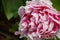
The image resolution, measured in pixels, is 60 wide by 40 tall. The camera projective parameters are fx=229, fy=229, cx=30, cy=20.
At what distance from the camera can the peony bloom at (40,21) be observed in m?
0.80

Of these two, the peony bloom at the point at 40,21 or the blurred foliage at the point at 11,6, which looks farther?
the blurred foliage at the point at 11,6

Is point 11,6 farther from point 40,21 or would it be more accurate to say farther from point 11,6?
point 40,21

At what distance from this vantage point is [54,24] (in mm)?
807

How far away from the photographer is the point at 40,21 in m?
0.80

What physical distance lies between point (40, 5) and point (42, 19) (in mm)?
54

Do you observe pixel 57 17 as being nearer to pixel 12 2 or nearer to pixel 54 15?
pixel 54 15

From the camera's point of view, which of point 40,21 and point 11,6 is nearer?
point 40,21

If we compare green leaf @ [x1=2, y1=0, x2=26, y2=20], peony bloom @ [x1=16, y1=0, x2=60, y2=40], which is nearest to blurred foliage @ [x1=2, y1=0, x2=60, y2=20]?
green leaf @ [x1=2, y1=0, x2=26, y2=20]

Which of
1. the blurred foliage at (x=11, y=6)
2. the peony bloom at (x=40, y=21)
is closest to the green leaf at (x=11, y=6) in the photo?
the blurred foliage at (x=11, y=6)

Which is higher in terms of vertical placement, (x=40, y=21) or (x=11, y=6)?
(x=40, y=21)

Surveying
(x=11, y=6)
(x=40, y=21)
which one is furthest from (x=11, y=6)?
(x=40, y=21)

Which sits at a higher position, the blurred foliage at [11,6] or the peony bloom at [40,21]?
the peony bloom at [40,21]

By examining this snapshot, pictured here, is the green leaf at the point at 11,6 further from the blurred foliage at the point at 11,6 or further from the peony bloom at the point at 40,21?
the peony bloom at the point at 40,21

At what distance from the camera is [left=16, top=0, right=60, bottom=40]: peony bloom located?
0.80 meters
